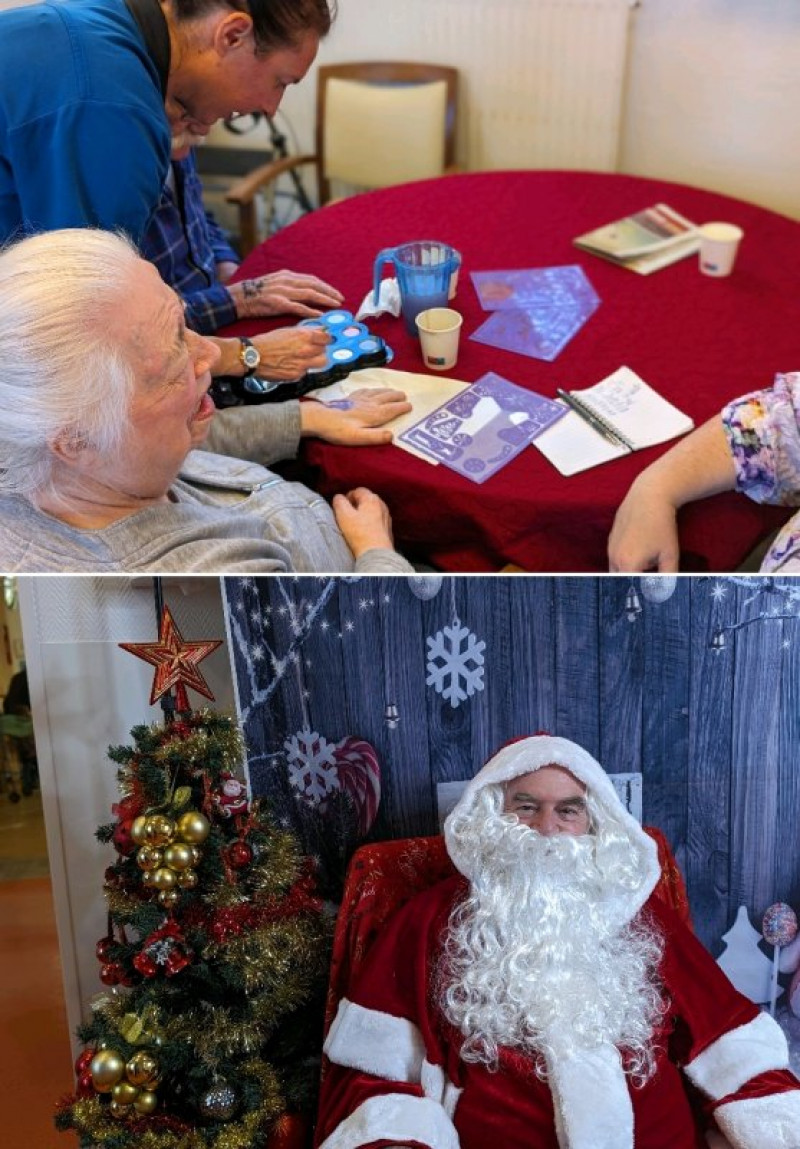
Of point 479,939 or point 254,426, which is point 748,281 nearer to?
point 254,426

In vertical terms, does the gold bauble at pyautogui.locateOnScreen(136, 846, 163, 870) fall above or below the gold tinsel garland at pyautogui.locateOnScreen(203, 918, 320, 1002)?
above

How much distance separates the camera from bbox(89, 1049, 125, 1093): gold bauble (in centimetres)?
127

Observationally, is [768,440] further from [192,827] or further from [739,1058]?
[192,827]

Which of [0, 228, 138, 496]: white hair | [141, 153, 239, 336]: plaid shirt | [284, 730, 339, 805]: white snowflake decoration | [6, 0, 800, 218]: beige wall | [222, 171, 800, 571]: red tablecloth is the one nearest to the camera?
[0, 228, 138, 496]: white hair

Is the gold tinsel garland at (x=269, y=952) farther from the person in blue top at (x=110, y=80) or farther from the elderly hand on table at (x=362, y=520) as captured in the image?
the person in blue top at (x=110, y=80)

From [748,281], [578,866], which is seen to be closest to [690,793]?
[578,866]

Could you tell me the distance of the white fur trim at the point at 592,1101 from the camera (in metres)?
1.32

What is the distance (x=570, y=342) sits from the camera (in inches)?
81.7

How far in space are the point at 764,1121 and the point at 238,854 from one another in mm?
666

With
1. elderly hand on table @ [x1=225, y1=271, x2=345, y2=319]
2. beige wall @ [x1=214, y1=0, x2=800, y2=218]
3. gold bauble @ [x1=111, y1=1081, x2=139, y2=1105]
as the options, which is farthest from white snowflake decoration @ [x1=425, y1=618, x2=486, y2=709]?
beige wall @ [x1=214, y1=0, x2=800, y2=218]

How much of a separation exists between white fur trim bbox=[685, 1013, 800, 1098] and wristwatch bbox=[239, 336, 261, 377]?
1.24m

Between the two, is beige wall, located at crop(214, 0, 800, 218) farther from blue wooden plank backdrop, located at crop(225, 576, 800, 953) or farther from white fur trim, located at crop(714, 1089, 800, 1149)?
white fur trim, located at crop(714, 1089, 800, 1149)

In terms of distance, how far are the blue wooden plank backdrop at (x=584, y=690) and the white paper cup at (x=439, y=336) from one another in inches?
27.6

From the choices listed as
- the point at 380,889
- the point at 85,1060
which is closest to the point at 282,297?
the point at 380,889
